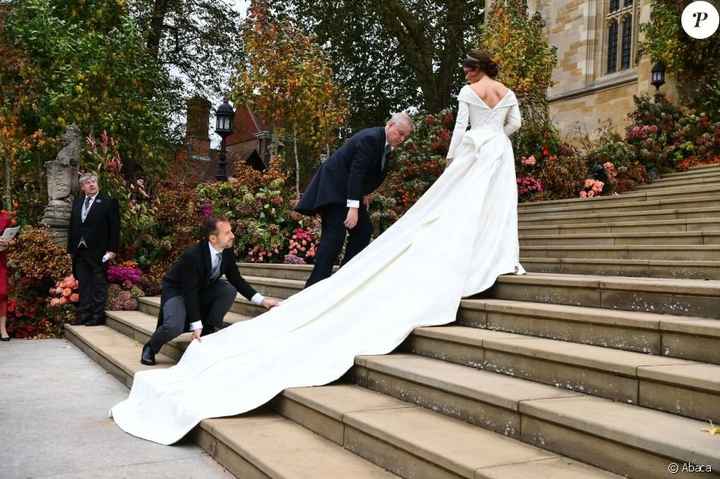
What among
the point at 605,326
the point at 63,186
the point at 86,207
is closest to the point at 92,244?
the point at 86,207

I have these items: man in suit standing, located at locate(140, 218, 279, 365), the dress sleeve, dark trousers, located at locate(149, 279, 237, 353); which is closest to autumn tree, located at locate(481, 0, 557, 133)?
the dress sleeve

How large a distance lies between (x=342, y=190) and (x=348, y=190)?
204mm

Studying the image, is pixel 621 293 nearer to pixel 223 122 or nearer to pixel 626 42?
pixel 223 122

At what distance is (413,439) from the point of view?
3.45 meters

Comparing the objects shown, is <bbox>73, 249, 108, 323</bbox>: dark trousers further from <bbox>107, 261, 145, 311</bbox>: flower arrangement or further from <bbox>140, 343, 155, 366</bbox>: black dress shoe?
<bbox>140, 343, 155, 366</bbox>: black dress shoe

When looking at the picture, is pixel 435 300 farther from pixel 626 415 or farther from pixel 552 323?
pixel 626 415

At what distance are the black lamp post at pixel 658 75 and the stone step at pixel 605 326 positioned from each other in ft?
42.1

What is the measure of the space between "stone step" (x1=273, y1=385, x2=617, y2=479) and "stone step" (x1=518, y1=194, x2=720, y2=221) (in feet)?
21.6

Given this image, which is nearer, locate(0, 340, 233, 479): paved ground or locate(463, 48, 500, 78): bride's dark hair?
locate(0, 340, 233, 479): paved ground

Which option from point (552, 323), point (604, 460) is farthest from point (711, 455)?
point (552, 323)

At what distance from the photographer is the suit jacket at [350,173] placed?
6.30 metres

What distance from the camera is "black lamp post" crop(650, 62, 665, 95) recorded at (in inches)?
631

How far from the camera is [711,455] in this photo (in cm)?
255

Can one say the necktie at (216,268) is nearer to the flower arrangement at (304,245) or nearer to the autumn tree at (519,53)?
the flower arrangement at (304,245)
